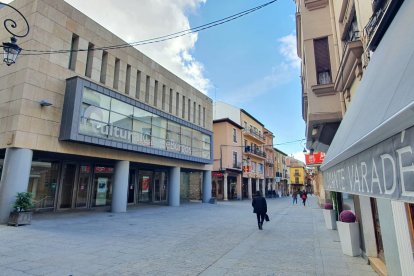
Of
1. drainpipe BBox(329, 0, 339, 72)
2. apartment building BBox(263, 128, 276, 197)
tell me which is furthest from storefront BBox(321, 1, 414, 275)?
apartment building BBox(263, 128, 276, 197)

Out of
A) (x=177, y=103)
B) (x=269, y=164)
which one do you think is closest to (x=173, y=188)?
(x=177, y=103)

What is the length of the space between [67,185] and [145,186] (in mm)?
8952

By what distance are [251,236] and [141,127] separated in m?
11.8

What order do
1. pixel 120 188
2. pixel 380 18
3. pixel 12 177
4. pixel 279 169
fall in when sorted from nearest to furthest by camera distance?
pixel 380 18
pixel 12 177
pixel 120 188
pixel 279 169

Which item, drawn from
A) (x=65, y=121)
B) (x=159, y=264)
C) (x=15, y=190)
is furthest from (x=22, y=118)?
(x=159, y=264)

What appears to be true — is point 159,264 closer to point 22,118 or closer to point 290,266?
point 290,266

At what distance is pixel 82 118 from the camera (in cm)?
1426

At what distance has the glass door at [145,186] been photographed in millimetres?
25523

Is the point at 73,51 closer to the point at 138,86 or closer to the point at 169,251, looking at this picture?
the point at 138,86

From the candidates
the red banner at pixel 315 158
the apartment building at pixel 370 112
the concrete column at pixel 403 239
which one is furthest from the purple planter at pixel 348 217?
the red banner at pixel 315 158

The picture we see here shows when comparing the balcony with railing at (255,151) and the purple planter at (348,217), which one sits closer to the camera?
the purple planter at (348,217)

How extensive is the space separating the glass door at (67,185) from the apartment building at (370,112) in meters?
15.9

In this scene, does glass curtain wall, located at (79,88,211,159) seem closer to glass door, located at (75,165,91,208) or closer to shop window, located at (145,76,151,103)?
shop window, located at (145,76,151,103)

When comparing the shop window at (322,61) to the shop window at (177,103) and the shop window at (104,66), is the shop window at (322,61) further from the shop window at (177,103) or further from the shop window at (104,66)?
the shop window at (177,103)
